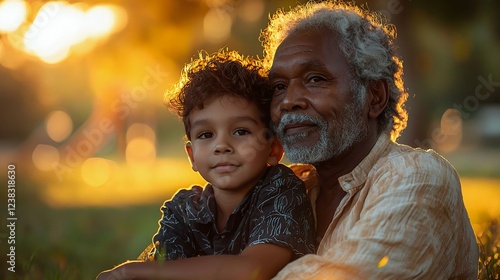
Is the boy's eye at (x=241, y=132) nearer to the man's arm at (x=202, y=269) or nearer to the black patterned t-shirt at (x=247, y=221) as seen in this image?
the black patterned t-shirt at (x=247, y=221)

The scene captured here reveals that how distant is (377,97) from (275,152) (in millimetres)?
719

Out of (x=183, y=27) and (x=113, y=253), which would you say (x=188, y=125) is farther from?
(x=183, y=27)

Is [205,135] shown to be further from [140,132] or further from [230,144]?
[140,132]

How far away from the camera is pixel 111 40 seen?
14.2 meters

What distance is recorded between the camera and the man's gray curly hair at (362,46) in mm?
4543

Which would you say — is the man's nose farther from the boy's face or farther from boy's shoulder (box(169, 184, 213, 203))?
boy's shoulder (box(169, 184, 213, 203))

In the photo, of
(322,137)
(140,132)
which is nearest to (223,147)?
(322,137)

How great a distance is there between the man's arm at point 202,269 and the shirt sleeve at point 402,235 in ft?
0.58

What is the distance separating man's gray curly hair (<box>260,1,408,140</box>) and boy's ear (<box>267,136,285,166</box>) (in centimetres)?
52

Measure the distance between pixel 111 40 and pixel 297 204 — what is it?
10705 mm

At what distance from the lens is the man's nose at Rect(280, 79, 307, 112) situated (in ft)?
14.2

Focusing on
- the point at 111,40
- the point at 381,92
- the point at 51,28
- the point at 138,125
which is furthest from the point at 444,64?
the point at 381,92

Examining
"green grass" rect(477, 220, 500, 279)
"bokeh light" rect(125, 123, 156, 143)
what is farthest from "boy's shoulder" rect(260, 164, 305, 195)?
"bokeh light" rect(125, 123, 156, 143)

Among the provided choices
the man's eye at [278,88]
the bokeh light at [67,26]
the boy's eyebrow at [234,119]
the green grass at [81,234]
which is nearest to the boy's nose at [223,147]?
the boy's eyebrow at [234,119]
